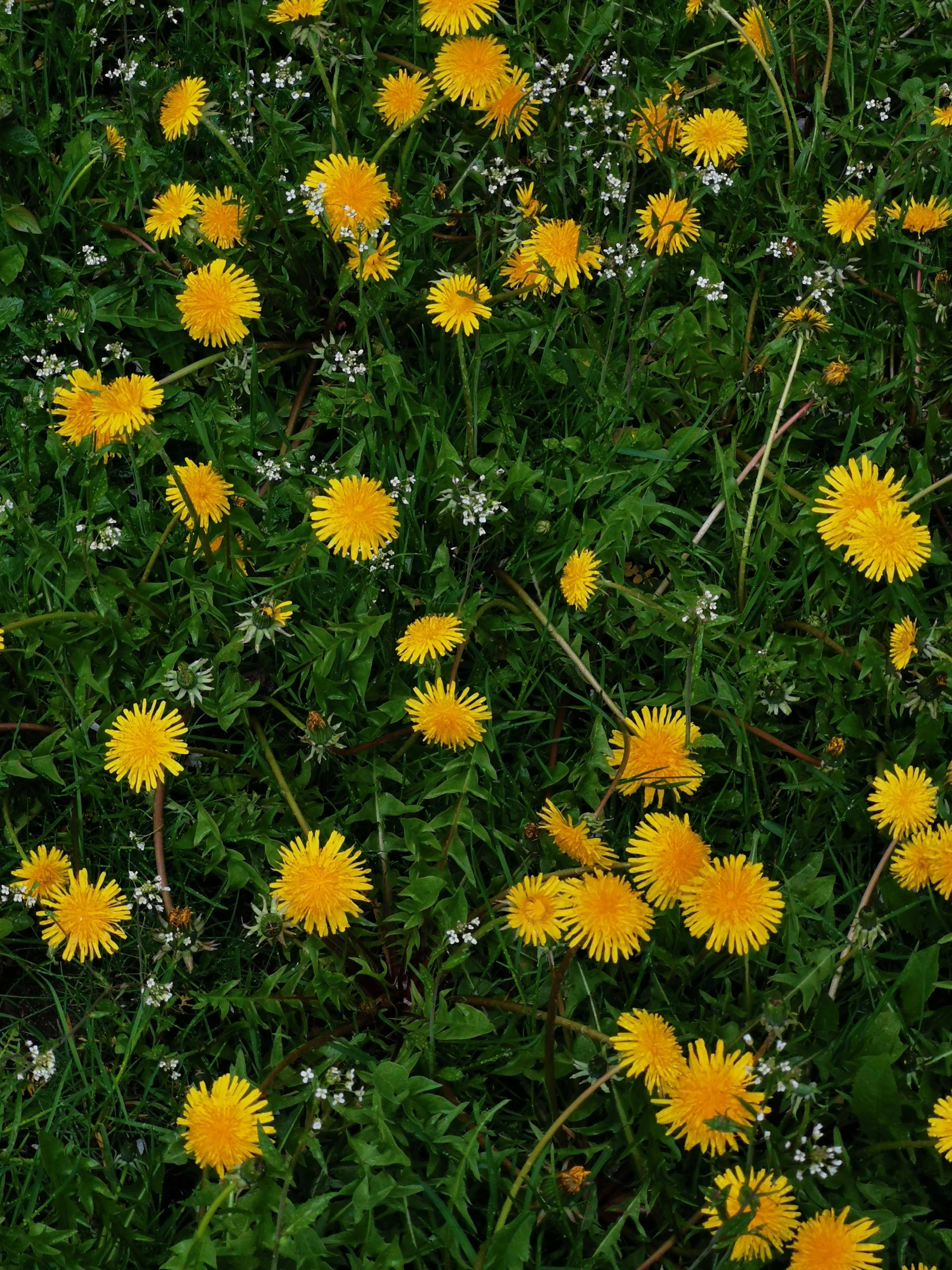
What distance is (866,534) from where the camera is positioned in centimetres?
234

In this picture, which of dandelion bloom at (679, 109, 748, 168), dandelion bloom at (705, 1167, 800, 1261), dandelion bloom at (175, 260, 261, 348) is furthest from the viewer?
dandelion bloom at (679, 109, 748, 168)

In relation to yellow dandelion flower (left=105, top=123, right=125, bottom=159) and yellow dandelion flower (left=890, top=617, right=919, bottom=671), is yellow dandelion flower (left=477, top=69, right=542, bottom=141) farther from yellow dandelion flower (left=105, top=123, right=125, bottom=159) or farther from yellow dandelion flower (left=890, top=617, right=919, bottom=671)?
yellow dandelion flower (left=890, top=617, right=919, bottom=671)

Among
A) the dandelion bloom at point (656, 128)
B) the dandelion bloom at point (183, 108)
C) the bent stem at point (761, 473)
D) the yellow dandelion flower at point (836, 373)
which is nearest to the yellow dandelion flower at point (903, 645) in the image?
the bent stem at point (761, 473)

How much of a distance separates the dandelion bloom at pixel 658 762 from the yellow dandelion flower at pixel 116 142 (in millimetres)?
1756

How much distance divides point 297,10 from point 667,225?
92 centimetres

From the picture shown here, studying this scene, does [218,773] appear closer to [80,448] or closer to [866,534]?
[80,448]

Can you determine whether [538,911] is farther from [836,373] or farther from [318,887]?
[836,373]

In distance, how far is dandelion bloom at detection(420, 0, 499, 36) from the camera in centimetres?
249

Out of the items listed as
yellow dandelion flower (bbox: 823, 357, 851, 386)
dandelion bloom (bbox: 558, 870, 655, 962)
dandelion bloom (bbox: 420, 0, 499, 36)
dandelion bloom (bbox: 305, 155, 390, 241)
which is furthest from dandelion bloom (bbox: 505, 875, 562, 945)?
dandelion bloom (bbox: 420, 0, 499, 36)

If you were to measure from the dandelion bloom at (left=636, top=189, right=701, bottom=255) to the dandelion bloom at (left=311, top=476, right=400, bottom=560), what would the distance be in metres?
0.90

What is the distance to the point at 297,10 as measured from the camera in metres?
2.55

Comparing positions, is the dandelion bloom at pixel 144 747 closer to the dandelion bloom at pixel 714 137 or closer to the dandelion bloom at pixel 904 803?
the dandelion bloom at pixel 904 803

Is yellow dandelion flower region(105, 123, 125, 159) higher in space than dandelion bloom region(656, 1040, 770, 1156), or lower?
higher

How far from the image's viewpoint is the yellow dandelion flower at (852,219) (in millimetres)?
2627
